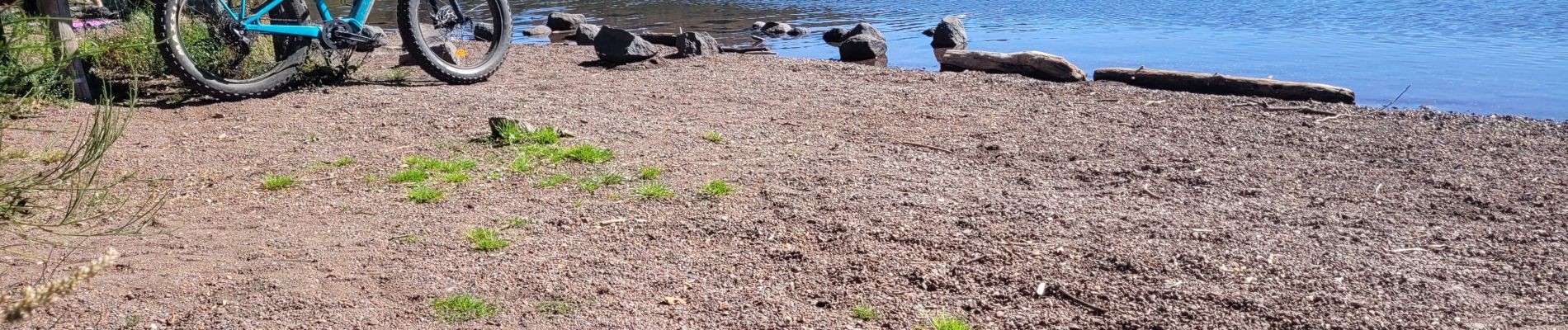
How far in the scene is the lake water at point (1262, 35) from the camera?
1133cm

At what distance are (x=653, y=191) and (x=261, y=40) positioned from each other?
215 inches

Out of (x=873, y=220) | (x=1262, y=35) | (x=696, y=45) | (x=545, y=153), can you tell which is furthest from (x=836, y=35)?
(x=873, y=220)

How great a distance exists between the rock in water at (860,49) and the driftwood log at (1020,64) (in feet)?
7.19

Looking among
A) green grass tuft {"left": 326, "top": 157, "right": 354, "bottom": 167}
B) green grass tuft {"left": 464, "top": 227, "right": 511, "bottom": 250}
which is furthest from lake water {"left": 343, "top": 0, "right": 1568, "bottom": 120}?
green grass tuft {"left": 464, "top": 227, "right": 511, "bottom": 250}

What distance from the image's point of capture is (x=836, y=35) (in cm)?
1747

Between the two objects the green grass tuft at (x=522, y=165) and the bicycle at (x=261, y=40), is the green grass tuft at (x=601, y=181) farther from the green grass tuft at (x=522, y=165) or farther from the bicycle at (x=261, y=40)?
the bicycle at (x=261, y=40)

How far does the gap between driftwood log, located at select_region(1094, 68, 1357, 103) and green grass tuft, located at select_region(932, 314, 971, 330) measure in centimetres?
590

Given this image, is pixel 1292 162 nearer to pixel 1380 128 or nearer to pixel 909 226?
pixel 1380 128

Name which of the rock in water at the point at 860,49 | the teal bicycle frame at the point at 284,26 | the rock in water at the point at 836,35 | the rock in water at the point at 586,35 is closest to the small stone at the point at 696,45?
the rock in water at the point at 860,49

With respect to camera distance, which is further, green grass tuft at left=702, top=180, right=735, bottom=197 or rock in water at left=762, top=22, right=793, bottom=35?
rock in water at left=762, top=22, right=793, bottom=35

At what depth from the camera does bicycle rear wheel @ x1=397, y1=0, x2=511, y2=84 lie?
30.5 feet

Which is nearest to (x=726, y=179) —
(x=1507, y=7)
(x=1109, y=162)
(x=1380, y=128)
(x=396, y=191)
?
(x=396, y=191)

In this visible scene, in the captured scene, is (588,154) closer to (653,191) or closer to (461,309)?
(653,191)

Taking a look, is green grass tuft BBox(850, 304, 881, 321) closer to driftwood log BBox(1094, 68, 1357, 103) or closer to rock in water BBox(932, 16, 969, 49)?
driftwood log BBox(1094, 68, 1357, 103)
